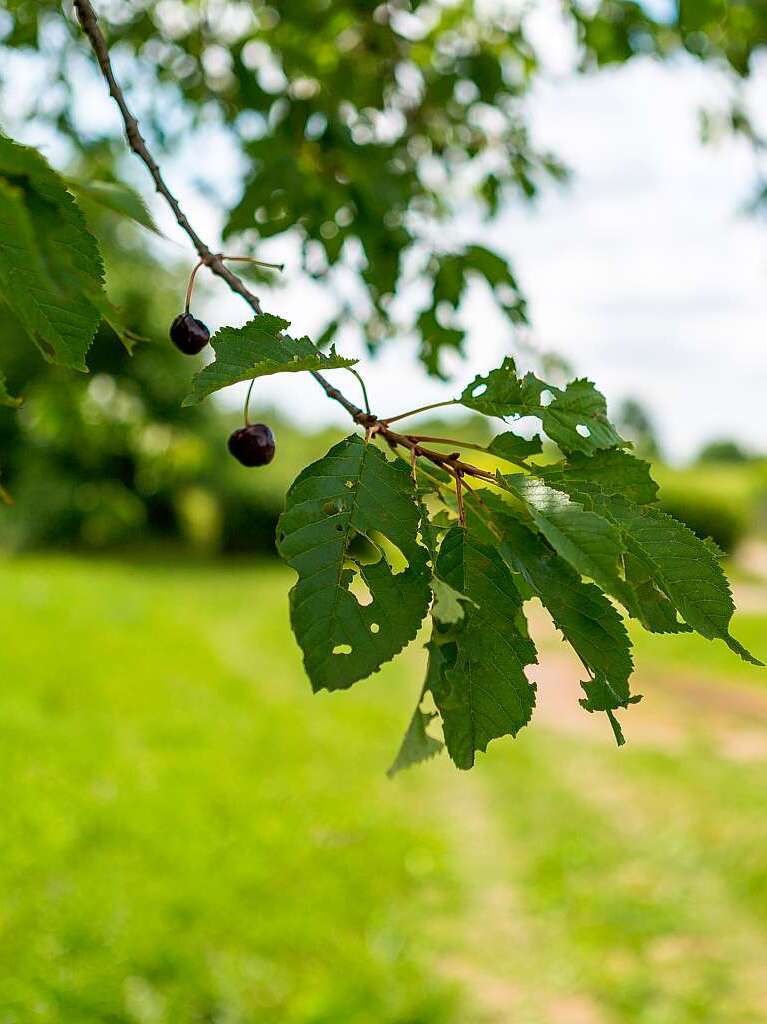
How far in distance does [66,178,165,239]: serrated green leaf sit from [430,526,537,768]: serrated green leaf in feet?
2.15

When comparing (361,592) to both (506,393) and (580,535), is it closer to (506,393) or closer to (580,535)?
(506,393)

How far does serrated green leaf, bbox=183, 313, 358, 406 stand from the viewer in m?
0.93

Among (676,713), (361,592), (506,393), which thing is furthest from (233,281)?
(361,592)

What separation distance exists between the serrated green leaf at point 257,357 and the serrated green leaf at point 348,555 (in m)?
0.09

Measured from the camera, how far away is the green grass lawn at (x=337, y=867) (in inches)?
129

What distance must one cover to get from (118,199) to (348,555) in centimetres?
69

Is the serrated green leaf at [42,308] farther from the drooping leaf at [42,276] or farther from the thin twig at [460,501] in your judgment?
the thin twig at [460,501]

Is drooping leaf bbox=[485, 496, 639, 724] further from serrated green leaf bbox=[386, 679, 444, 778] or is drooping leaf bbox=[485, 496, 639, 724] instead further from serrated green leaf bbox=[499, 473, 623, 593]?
serrated green leaf bbox=[386, 679, 444, 778]

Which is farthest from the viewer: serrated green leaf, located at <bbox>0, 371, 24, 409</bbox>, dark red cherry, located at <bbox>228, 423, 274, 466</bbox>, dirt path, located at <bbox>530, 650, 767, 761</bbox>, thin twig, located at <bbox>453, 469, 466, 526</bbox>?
dirt path, located at <bbox>530, 650, 767, 761</bbox>

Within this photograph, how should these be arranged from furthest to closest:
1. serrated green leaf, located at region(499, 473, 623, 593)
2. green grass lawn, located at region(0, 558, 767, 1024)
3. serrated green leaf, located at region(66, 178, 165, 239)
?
green grass lawn, located at region(0, 558, 767, 1024) → serrated green leaf, located at region(66, 178, 165, 239) → serrated green leaf, located at region(499, 473, 623, 593)

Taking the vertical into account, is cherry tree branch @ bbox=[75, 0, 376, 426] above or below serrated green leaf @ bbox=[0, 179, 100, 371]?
above

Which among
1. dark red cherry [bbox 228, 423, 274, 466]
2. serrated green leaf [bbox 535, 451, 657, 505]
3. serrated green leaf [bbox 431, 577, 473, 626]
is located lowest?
serrated green leaf [bbox 431, 577, 473, 626]

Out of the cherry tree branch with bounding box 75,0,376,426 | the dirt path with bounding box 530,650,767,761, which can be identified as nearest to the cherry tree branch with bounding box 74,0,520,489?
the cherry tree branch with bounding box 75,0,376,426

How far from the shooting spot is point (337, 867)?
163 inches
